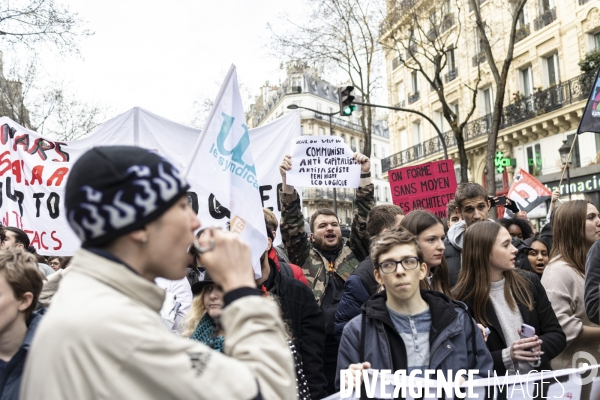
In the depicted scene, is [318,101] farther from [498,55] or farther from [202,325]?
[202,325]

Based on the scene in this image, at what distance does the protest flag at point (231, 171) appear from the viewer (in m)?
3.78

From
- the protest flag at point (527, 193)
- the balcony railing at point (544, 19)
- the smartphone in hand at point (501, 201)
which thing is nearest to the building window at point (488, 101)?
the balcony railing at point (544, 19)

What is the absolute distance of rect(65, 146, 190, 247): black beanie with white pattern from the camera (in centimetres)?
151

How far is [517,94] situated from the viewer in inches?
1055

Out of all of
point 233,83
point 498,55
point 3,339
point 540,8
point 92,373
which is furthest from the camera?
point 498,55

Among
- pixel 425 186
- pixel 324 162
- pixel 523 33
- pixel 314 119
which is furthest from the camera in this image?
pixel 314 119

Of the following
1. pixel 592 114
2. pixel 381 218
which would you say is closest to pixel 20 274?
pixel 381 218

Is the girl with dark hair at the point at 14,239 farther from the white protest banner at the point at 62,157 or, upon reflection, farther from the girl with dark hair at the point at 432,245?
the girl with dark hair at the point at 432,245

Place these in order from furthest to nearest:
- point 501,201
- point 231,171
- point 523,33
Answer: point 523,33 → point 501,201 → point 231,171

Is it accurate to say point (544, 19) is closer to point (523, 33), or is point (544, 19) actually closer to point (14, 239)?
point (523, 33)

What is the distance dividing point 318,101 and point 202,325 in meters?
86.3

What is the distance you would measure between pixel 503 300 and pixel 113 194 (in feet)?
Answer: 10.3

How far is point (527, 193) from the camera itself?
11055 millimetres

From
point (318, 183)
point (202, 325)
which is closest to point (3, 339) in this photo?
point (202, 325)
